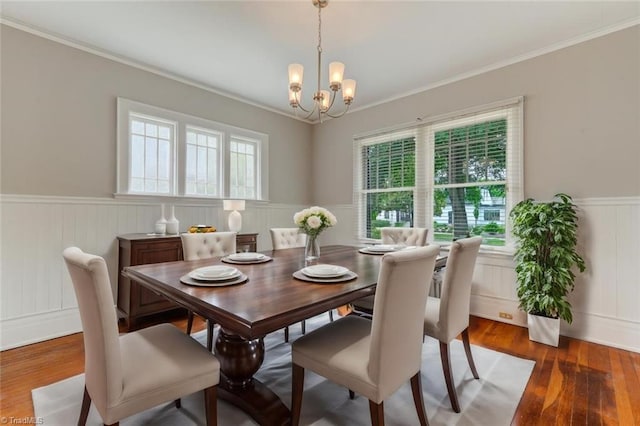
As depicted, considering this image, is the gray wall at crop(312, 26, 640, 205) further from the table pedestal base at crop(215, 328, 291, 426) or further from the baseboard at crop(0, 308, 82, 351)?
the baseboard at crop(0, 308, 82, 351)

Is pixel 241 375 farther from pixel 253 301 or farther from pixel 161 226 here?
pixel 161 226

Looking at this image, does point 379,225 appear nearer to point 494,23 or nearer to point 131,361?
point 494,23

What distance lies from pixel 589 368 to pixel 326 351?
215 centimetres

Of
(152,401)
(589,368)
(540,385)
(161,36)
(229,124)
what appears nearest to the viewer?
(152,401)

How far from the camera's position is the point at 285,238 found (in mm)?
3113

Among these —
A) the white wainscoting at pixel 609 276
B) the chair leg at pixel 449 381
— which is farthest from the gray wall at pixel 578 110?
the chair leg at pixel 449 381

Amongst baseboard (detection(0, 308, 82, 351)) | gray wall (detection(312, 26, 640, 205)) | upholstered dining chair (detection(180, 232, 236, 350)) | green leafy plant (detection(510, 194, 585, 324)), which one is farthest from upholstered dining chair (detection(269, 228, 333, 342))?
gray wall (detection(312, 26, 640, 205))

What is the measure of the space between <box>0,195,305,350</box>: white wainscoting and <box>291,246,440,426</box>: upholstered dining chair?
8.46 ft

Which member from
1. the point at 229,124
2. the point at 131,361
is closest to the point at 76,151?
the point at 229,124

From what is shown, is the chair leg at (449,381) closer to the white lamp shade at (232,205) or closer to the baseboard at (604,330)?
the baseboard at (604,330)

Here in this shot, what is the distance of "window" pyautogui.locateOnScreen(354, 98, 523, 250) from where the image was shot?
318 cm

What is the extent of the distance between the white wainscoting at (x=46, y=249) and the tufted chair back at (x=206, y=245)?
113cm

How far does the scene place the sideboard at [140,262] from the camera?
2.80 m

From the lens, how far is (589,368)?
2195 mm
